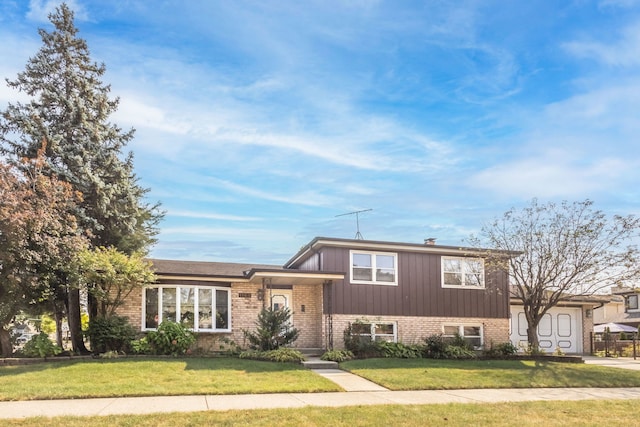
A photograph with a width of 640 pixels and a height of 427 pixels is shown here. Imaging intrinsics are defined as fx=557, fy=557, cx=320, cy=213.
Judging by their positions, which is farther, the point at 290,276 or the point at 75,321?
the point at 75,321

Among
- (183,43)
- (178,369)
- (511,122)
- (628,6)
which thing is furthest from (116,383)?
(628,6)

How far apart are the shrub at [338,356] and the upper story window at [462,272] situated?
543 cm

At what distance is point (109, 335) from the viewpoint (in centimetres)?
1664

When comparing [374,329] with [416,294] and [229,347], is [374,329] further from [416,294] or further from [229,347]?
[229,347]

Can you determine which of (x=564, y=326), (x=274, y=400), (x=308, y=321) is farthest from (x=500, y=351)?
(x=274, y=400)

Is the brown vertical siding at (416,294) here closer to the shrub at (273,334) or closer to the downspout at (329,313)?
the downspout at (329,313)

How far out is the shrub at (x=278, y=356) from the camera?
1572 centimetres

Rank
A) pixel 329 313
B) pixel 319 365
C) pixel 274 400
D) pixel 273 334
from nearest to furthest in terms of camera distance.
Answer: pixel 274 400
pixel 319 365
pixel 273 334
pixel 329 313

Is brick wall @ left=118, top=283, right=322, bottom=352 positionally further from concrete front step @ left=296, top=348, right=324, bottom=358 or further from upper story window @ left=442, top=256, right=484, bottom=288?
upper story window @ left=442, top=256, right=484, bottom=288

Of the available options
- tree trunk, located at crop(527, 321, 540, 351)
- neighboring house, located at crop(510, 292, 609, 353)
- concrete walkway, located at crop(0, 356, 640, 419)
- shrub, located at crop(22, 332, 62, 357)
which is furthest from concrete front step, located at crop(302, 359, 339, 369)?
neighboring house, located at crop(510, 292, 609, 353)

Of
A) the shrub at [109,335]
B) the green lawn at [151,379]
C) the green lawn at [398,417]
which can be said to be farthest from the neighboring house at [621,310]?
the shrub at [109,335]

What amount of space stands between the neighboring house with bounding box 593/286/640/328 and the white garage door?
15.6 meters

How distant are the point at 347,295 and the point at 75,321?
9115 millimetres

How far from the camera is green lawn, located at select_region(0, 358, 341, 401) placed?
35.0 feet
